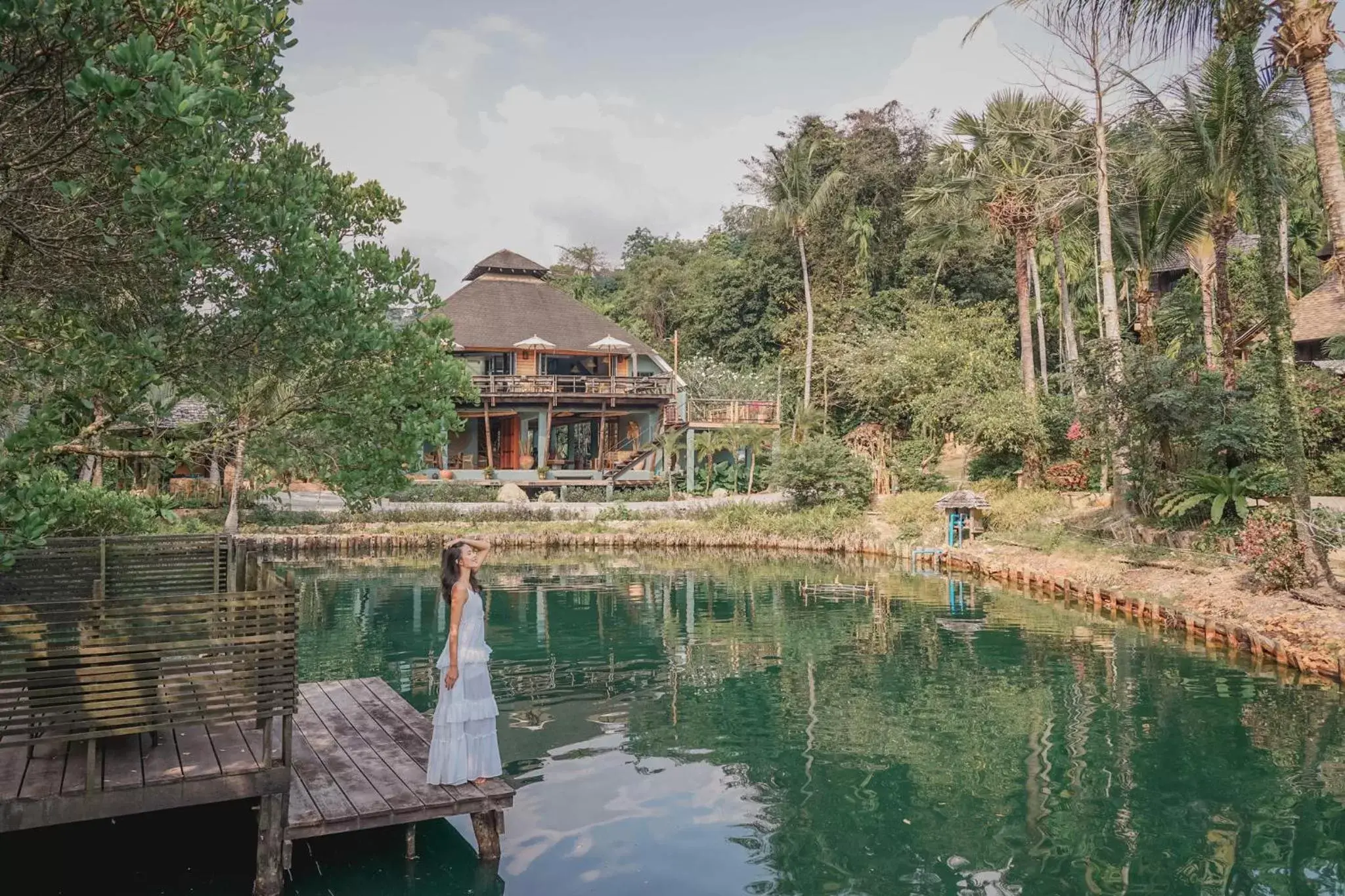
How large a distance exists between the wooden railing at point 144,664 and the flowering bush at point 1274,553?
1419cm

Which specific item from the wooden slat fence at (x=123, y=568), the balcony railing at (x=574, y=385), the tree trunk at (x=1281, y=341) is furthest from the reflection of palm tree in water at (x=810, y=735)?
the balcony railing at (x=574, y=385)


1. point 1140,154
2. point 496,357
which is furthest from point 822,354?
point 1140,154

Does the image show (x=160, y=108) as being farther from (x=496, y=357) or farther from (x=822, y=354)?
(x=822, y=354)

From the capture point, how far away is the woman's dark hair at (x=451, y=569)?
7.31 meters

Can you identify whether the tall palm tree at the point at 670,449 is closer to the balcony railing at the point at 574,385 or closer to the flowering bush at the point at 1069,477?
the balcony railing at the point at 574,385

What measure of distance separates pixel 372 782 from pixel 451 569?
5.40 ft

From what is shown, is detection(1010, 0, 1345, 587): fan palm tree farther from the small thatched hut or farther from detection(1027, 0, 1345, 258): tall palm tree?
the small thatched hut

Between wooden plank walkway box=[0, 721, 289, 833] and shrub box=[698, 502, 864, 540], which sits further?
shrub box=[698, 502, 864, 540]

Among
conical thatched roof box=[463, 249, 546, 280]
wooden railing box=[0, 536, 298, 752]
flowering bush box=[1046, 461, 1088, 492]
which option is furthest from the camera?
conical thatched roof box=[463, 249, 546, 280]

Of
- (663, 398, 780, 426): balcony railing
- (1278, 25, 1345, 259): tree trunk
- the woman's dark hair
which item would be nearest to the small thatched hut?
(663, 398, 780, 426): balcony railing

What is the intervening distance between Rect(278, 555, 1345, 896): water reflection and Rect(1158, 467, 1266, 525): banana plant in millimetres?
3372

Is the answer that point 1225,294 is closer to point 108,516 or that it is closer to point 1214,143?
point 1214,143

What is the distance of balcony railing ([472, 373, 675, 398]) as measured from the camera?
34.4 meters

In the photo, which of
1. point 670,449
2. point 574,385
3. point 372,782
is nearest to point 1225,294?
point 670,449
